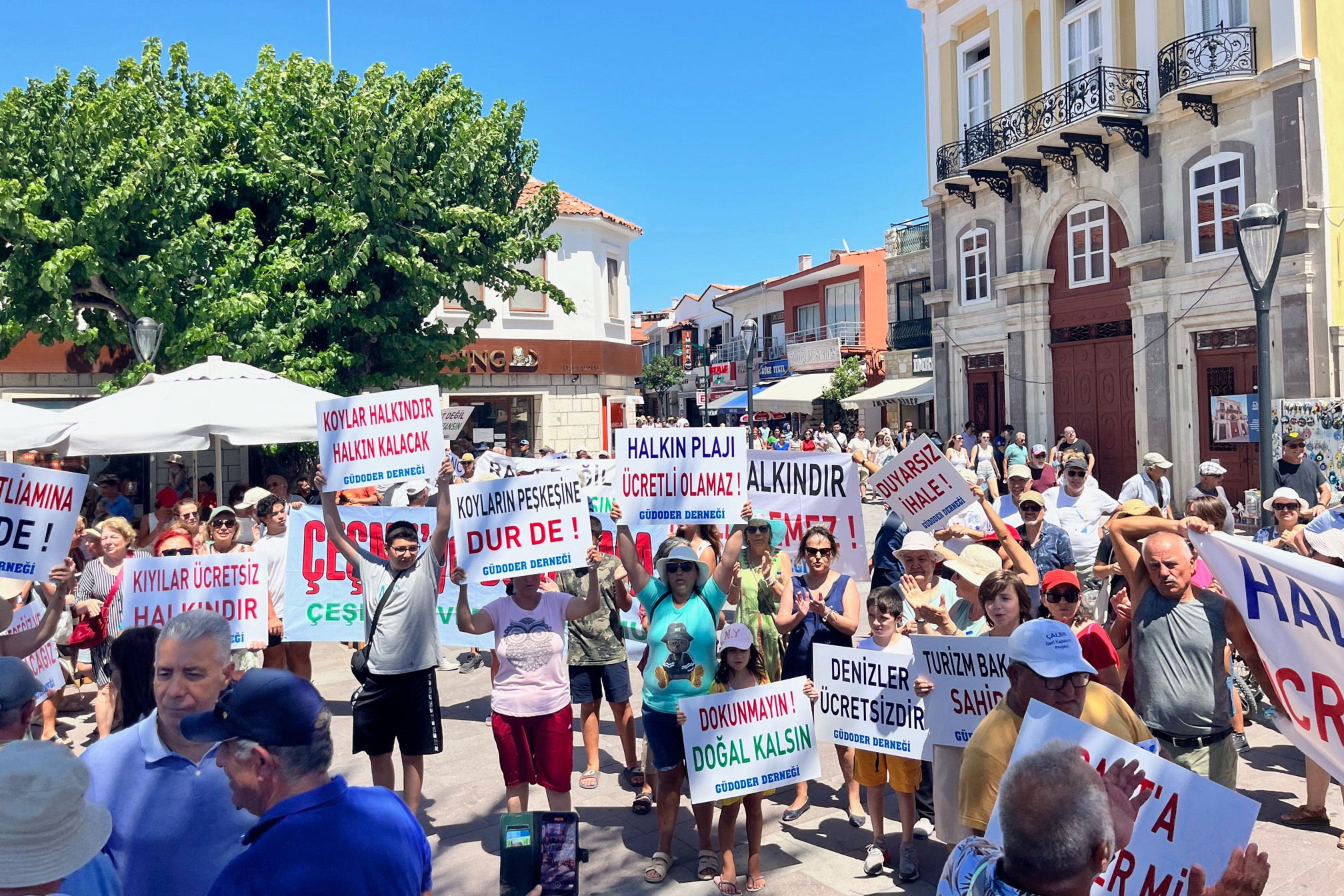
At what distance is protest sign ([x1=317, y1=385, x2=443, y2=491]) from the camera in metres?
6.53

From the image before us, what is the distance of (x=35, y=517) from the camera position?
5.94 meters

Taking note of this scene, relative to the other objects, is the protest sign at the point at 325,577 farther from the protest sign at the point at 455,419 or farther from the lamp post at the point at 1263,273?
Result: the protest sign at the point at 455,419

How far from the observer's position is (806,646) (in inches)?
252

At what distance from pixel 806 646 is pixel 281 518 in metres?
4.28

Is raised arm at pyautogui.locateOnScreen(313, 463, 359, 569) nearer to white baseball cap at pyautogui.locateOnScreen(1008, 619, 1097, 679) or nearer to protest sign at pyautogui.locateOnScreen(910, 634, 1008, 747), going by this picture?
protest sign at pyautogui.locateOnScreen(910, 634, 1008, 747)

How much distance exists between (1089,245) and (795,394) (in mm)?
15602

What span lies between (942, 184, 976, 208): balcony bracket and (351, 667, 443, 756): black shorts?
23376 mm

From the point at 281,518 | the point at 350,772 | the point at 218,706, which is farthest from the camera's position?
the point at 281,518

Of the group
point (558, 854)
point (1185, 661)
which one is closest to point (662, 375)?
point (1185, 661)

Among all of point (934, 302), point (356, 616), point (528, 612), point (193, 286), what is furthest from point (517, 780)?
point (934, 302)

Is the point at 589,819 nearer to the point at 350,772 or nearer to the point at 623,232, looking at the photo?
the point at 350,772

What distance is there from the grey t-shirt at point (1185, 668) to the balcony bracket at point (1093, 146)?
64.2 feet

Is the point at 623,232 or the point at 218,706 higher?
the point at 623,232

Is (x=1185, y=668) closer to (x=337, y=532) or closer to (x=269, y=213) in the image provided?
(x=337, y=532)
